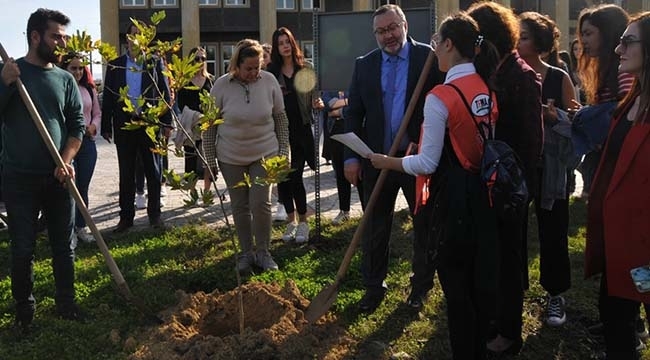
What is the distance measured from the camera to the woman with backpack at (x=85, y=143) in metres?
7.12

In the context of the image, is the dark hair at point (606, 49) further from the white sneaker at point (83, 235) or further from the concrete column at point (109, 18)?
the concrete column at point (109, 18)

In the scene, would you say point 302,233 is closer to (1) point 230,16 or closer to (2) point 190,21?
(2) point 190,21

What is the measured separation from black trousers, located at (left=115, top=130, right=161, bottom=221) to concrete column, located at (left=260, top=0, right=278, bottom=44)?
1222 inches

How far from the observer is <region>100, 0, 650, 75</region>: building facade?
3697cm

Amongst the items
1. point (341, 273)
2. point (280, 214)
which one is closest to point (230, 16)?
point (280, 214)

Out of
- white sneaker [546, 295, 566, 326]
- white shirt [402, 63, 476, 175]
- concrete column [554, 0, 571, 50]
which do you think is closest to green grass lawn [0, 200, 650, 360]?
white sneaker [546, 295, 566, 326]

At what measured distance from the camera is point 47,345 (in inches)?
171

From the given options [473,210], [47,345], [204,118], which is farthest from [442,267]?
[47,345]

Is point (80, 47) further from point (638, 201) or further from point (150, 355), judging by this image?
point (638, 201)

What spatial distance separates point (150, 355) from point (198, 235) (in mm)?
3236

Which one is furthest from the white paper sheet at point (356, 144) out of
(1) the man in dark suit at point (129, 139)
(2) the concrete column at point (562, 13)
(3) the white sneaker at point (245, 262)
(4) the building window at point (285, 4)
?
(2) the concrete column at point (562, 13)

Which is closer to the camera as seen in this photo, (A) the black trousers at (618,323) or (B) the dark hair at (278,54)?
A: (A) the black trousers at (618,323)

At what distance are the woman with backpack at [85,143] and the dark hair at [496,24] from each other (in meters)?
4.70

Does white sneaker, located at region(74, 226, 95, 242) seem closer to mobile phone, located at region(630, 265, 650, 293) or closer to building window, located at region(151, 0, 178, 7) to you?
mobile phone, located at region(630, 265, 650, 293)
